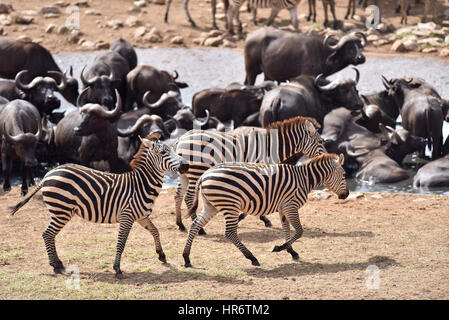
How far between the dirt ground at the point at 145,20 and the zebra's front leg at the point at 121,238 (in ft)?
46.6

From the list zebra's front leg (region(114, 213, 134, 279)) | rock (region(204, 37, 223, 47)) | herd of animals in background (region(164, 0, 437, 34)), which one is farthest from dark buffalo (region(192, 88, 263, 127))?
zebra's front leg (region(114, 213, 134, 279))

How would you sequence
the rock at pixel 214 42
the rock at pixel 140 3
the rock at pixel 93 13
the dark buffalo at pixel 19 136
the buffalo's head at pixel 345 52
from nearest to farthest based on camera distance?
the dark buffalo at pixel 19 136 < the buffalo's head at pixel 345 52 < the rock at pixel 214 42 < the rock at pixel 93 13 < the rock at pixel 140 3

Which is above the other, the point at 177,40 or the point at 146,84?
the point at 146,84

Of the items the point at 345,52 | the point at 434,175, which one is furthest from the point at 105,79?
the point at 434,175

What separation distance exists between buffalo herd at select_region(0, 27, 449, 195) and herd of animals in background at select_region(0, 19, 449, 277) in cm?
2

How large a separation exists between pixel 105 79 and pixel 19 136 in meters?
4.25

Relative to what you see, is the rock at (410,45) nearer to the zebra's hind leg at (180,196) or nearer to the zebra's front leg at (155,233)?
the zebra's hind leg at (180,196)

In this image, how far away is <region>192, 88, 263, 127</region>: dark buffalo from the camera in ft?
52.4

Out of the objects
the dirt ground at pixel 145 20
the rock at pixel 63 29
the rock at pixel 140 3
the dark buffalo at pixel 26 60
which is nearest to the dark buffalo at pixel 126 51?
the dark buffalo at pixel 26 60

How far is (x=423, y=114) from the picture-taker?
47.5 feet

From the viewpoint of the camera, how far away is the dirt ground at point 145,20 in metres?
23.0

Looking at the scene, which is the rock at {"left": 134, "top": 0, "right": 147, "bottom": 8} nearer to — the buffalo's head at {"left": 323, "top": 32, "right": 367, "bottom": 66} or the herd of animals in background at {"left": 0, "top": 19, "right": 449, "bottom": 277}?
the herd of animals in background at {"left": 0, "top": 19, "right": 449, "bottom": 277}

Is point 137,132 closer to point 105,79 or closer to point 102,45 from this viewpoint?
point 105,79

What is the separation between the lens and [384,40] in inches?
845
